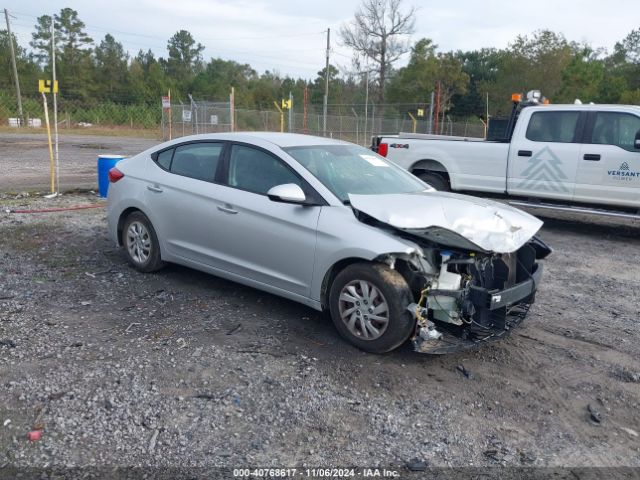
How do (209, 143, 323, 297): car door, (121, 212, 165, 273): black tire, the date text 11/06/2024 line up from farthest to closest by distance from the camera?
(121, 212, 165, 273): black tire, (209, 143, 323, 297): car door, the date text 11/06/2024

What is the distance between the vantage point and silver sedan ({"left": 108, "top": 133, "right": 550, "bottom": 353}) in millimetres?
4246

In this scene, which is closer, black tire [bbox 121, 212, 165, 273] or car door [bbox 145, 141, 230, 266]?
car door [bbox 145, 141, 230, 266]

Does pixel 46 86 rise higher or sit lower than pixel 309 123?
higher

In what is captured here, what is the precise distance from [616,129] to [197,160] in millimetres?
6397

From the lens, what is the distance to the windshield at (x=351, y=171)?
5031 mm

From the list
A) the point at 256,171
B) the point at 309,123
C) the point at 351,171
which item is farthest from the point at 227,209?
the point at 309,123

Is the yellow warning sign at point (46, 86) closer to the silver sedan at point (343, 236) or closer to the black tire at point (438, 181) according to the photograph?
the silver sedan at point (343, 236)

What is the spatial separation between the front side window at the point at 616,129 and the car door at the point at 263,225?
5.93 metres

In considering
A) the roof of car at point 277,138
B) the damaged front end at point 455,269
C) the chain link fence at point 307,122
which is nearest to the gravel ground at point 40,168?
the chain link fence at point 307,122

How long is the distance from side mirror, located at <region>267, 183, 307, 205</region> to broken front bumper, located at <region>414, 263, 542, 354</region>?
1.45m

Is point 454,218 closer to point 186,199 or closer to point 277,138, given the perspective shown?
point 277,138

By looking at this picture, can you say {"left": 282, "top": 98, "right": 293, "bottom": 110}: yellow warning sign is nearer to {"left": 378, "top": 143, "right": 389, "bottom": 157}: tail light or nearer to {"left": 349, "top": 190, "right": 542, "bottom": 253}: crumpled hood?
{"left": 378, "top": 143, "right": 389, "bottom": 157}: tail light

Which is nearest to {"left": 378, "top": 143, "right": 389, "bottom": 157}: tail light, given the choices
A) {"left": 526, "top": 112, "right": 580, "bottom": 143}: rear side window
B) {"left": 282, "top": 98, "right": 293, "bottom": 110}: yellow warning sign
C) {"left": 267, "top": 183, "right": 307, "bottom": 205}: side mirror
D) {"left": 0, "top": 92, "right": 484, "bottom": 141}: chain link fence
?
{"left": 526, "top": 112, "right": 580, "bottom": 143}: rear side window

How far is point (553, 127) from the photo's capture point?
921 cm
